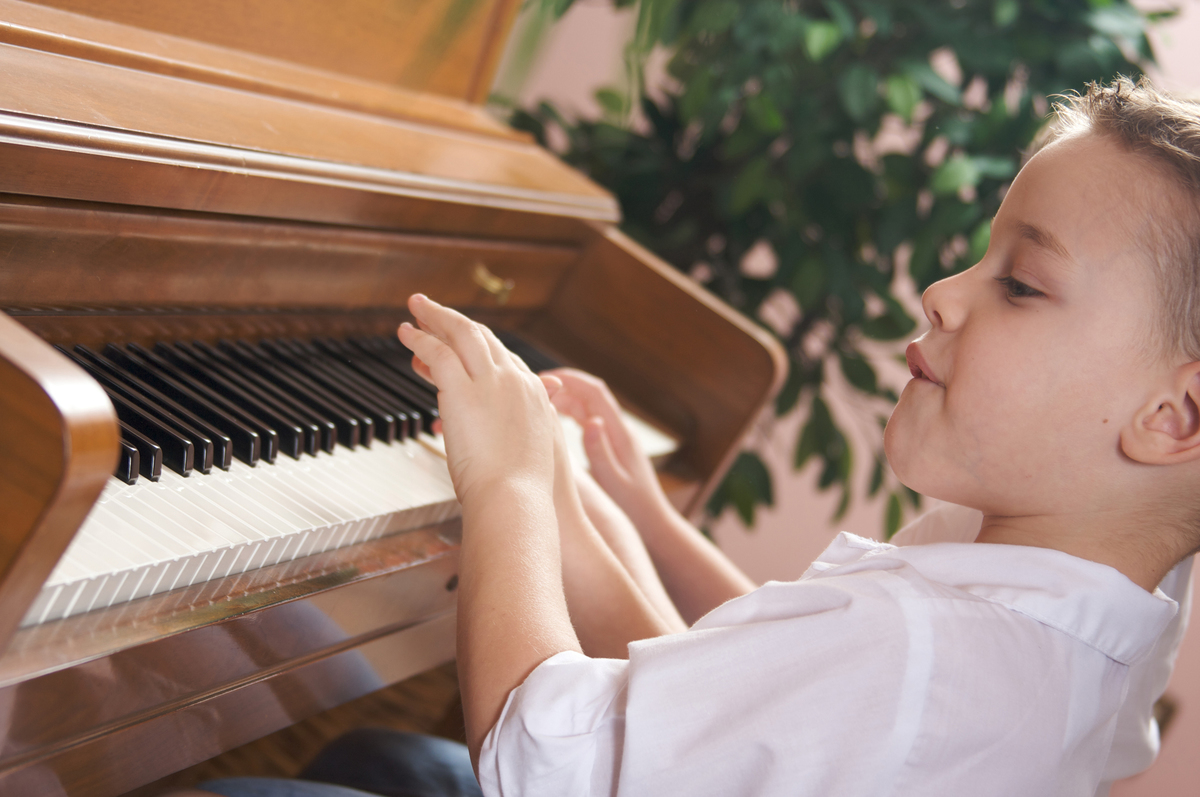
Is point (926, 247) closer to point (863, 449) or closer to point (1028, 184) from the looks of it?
point (1028, 184)

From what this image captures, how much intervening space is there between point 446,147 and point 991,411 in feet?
2.56

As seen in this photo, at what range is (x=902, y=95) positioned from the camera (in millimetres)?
1614

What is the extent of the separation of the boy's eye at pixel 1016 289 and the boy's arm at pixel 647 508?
1.71 feet

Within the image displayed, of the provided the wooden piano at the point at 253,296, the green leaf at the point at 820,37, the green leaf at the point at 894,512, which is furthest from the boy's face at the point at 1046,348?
the green leaf at the point at 894,512

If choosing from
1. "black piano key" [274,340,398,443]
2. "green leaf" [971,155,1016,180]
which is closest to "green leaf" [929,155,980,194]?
"green leaf" [971,155,1016,180]

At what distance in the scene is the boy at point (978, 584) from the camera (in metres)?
0.60

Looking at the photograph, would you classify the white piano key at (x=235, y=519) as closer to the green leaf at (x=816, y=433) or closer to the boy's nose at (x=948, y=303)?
the boy's nose at (x=948, y=303)

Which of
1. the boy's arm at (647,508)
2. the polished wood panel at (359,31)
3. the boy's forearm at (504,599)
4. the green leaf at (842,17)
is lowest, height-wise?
the boy's arm at (647,508)

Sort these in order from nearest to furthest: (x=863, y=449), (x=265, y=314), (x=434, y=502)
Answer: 1. (x=434, y=502)
2. (x=265, y=314)
3. (x=863, y=449)

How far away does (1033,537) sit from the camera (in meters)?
0.72

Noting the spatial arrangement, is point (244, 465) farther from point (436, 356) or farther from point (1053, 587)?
point (1053, 587)

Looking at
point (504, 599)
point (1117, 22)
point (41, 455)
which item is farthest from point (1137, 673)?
point (1117, 22)

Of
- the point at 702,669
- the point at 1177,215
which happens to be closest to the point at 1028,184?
the point at 1177,215

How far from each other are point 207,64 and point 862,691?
2.90ft
